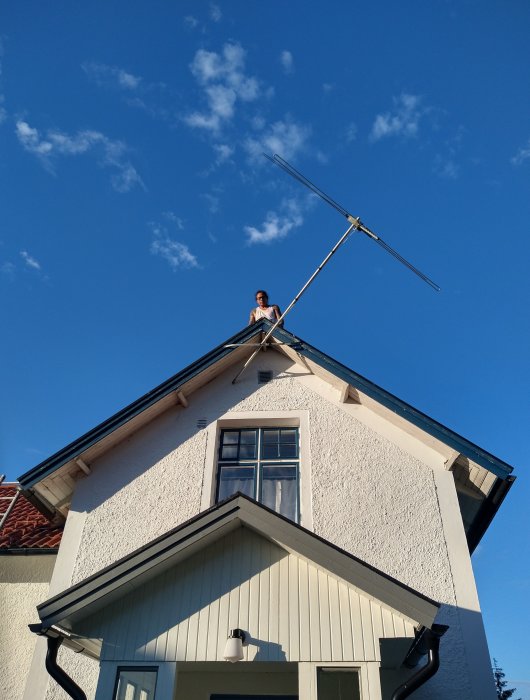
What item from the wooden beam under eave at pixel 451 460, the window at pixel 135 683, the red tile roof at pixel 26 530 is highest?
the wooden beam under eave at pixel 451 460

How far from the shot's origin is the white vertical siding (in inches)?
226

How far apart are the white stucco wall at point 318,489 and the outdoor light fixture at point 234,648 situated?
2201 millimetres

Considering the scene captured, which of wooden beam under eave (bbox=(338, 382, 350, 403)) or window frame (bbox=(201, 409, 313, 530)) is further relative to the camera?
wooden beam under eave (bbox=(338, 382, 350, 403))

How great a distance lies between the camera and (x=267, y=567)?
6.21 m

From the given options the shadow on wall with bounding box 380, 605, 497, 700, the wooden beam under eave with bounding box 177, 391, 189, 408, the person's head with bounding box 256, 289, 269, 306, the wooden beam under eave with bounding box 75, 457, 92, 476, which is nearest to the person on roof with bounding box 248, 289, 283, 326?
the person's head with bounding box 256, 289, 269, 306

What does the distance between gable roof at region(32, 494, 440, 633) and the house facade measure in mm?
15

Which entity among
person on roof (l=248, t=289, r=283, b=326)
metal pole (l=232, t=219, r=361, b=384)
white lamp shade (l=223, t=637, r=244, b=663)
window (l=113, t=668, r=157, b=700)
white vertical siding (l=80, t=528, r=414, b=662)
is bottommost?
window (l=113, t=668, r=157, b=700)

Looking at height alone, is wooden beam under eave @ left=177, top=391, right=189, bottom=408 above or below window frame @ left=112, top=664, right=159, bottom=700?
above

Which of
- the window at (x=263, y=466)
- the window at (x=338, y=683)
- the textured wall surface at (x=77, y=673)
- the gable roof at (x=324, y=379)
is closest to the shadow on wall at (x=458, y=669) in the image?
the window at (x=338, y=683)

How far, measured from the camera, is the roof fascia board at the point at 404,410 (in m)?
7.61

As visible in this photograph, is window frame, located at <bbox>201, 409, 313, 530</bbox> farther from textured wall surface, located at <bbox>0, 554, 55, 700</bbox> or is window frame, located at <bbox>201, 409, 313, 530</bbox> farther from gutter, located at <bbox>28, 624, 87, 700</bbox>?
gutter, located at <bbox>28, 624, 87, 700</bbox>

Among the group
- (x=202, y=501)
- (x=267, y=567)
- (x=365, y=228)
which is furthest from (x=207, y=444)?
(x=365, y=228)

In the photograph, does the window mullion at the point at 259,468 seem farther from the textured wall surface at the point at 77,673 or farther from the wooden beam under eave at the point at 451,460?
the textured wall surface at the point at 77,673

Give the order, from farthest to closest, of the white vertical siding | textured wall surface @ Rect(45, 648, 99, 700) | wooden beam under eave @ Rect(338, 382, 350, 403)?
wooden beam under eave @ Rect(338, 382, 350, 403), textured wall surface @ Rect(45, 648, 99, 700), the white vertical siding
